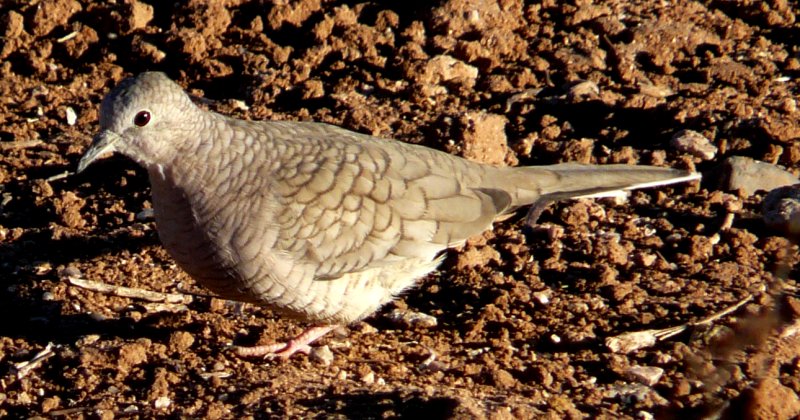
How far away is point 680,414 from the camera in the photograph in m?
4.61

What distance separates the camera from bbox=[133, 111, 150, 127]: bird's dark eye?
5.00 metres

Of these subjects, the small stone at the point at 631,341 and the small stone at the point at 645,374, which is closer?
the small stone at the point at 645,374

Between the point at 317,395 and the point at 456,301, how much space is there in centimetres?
122

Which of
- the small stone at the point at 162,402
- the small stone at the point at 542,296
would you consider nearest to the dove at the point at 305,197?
the small stone at the point at 542,296

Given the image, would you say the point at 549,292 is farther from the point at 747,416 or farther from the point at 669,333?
→ the point at 747,416

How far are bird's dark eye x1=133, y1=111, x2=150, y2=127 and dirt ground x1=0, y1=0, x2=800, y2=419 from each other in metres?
1.09

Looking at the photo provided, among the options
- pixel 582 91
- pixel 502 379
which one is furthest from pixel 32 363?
pixel 582 91

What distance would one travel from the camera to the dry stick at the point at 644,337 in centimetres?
518

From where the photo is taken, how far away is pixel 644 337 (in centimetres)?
520

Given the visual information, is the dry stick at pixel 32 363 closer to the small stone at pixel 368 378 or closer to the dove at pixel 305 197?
the dove at pixel 305 197

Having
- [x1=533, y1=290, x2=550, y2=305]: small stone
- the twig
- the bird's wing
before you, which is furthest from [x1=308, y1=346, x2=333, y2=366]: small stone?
the twig

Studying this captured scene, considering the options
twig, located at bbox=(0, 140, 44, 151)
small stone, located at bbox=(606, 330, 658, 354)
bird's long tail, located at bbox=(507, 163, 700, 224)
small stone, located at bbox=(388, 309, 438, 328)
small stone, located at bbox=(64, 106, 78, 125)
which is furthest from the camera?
small stone, located at bbox=(64, 106, 78, 125)

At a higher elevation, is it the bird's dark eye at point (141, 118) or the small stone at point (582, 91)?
the small stone at point (582, 91)

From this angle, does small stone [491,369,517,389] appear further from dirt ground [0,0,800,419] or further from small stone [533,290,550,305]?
small stone [533,290,550,305]
